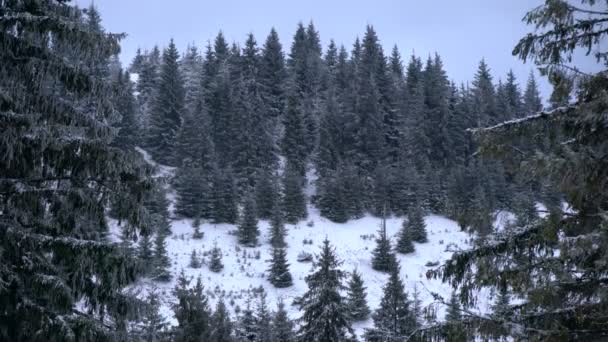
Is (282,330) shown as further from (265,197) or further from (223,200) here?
(265,197)

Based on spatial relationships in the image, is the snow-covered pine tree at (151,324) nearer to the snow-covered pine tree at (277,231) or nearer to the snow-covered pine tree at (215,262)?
the snow-covered pine tree at (215,262)

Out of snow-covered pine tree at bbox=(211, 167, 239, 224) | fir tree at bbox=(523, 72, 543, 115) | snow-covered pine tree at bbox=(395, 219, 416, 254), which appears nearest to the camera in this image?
snow-covered pine tree at bbox=(395, 219, 416, 254)

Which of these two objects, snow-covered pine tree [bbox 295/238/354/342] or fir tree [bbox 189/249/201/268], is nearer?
snow-covered pine tree [bbox 295/238/354/342]

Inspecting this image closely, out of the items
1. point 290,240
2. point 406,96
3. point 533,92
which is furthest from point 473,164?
point 533,92

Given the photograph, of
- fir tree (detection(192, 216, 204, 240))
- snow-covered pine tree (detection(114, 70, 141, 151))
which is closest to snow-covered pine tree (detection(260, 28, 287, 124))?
snow-covered pine tree (detection(114, 70, 141, 151))

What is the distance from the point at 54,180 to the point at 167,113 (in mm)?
45091

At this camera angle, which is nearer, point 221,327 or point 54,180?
point 54,180

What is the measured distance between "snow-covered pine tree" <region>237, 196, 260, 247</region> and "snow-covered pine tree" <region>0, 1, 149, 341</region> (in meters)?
26.0

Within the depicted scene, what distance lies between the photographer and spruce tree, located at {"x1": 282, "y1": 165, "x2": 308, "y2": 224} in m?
37.5

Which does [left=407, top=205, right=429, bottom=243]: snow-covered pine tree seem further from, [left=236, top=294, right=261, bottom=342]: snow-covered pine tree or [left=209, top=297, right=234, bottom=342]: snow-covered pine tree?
[left=209, top=297, right=234, bottom=342]: snow-covered pine tree

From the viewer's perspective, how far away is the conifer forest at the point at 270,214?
5.55 metres

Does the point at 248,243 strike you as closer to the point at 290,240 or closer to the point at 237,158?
the point at 290,240

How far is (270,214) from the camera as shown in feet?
125

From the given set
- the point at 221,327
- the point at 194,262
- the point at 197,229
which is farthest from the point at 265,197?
the point at 221,327
